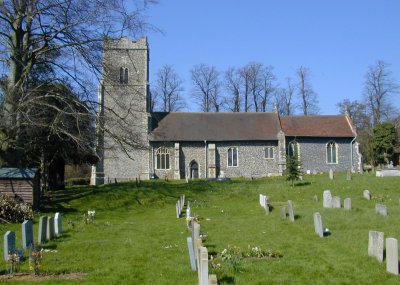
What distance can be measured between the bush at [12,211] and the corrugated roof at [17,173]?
6.22 feet

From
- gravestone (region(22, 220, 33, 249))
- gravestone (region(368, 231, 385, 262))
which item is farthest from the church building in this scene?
gravestone (region(368, 231, 385, 262))

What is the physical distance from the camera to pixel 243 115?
5041 centimetres

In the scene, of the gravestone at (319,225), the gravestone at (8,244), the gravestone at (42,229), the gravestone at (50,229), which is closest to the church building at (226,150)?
the gravestone at (50,229)

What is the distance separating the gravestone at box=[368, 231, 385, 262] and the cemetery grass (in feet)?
0.51

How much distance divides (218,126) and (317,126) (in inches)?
396

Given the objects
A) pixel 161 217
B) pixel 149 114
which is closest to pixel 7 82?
pixel 161 217

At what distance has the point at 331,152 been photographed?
160ft

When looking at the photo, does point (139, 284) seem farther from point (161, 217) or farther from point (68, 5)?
point (68, 5)

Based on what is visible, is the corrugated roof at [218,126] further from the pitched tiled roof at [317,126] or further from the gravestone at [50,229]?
the gravestone at [50,229]

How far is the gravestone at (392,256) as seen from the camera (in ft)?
30.1

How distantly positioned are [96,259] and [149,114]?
3677 cm

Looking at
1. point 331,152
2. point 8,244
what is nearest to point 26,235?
point 8,244

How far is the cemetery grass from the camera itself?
9.38m

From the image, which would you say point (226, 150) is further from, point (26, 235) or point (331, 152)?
point (26, 235)
